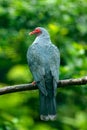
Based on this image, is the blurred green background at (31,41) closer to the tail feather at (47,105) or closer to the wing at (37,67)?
the wing at (37,67)

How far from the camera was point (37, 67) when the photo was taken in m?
5.54

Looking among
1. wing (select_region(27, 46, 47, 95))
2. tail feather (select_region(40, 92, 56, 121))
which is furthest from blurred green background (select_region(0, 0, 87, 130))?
tail feather (select_region(40, 92, 56, 121))

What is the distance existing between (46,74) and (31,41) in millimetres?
2866

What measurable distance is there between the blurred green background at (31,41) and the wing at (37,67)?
2.01 metres

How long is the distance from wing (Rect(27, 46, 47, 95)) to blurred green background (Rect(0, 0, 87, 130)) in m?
2.01

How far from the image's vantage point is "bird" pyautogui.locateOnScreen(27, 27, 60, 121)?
539cm

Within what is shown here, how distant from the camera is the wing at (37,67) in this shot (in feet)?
17.8

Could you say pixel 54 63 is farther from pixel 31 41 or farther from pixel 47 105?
pixel 31 41

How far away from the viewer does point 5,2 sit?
855 cm

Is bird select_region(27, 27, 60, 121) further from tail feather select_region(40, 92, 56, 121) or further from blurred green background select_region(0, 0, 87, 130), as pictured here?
blurred green background select_region(0, 0, 87, 130)

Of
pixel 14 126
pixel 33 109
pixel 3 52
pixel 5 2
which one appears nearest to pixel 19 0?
pixel 5 2

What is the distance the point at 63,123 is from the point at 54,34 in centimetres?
117

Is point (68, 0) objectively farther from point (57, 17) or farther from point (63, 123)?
point (63, 123)

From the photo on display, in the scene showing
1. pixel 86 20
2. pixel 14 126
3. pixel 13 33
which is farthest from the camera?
pixel 86 20
